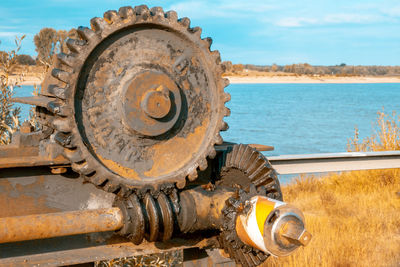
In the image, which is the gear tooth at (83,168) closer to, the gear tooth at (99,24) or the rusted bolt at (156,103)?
the rusted bolt at (156,103)

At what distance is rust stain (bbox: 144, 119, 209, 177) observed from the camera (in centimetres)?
270

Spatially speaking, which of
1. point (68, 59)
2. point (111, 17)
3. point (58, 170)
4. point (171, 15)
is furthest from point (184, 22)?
point (58, 170)

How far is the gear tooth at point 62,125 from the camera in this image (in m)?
2.37

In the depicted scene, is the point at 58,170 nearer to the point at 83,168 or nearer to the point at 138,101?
the point at 83,168

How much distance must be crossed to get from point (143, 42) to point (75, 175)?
2.74 feet

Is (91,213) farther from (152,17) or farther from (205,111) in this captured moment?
(152,17)

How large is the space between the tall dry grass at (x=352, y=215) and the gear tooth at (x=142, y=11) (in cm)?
293

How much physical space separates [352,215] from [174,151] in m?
3.84

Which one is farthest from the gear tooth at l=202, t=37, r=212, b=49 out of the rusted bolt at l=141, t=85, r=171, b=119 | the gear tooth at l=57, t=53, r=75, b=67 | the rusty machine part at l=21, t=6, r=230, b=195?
the gear tooth at l=57, t=53, r=75, b=67

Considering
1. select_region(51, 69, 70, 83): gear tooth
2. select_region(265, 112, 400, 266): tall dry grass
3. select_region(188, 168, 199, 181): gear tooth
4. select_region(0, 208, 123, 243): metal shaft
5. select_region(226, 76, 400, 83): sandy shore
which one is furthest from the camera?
select_region(226, 76, 400, 83): sandy shore

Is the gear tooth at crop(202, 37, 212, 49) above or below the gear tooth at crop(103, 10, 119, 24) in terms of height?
below

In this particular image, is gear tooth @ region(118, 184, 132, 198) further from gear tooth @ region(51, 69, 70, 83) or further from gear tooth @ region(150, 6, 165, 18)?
gear tooth @ region(150, 6, 165, 18)

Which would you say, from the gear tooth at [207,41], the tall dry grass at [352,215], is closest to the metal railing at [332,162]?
the tall dry grass at [352,215]

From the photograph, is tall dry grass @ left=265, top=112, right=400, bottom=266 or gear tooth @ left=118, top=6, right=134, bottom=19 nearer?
gear tooth @ left=118, top=6, right=134, bottom=19
